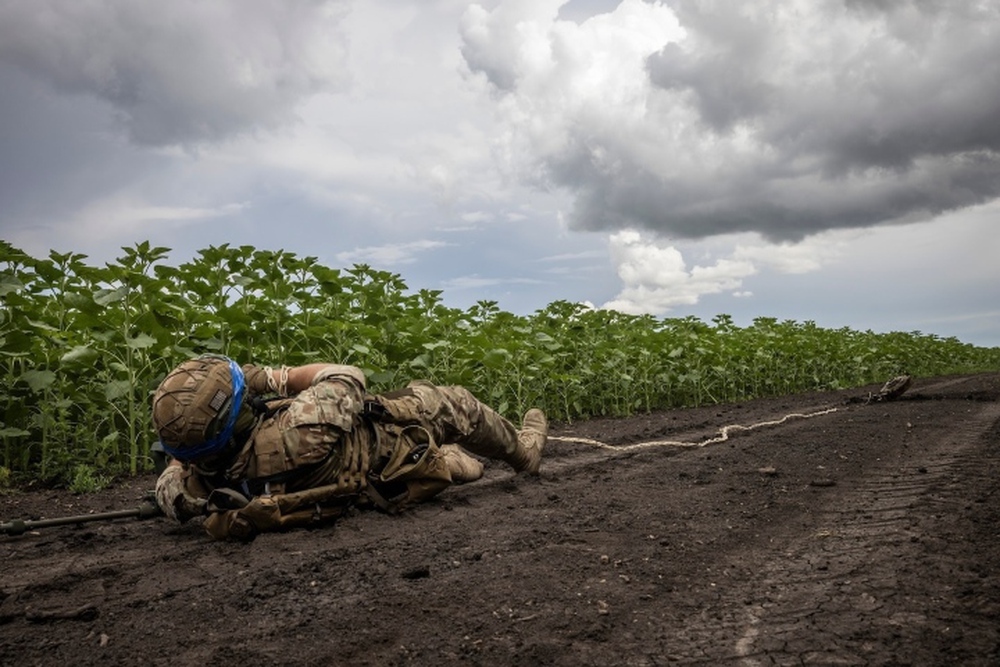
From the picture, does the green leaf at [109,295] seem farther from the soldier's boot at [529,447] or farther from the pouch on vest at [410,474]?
the soldier's boot at [529,447]

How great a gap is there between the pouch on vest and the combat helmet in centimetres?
100

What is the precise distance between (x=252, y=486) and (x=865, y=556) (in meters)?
3.17

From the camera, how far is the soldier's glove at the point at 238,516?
4109 millimetres

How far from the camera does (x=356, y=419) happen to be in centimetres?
464

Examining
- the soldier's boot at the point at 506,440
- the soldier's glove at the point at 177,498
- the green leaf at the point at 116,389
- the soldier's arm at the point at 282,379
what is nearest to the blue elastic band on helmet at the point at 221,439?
the soldier's glove at the point at 177,498

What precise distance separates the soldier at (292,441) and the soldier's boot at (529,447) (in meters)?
0.59

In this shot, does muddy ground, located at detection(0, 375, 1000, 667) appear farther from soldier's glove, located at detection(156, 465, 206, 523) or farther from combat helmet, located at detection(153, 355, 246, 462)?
combat helmet, located at detection(153, 355, 246, 462)

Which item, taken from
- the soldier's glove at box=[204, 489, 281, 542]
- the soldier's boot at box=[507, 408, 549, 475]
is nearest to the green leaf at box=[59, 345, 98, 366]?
the soldier's glove at box=[204, 489, 281, 542]

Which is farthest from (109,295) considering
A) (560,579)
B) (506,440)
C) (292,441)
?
(560,579)

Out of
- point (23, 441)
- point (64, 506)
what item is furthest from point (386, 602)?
point (23, 441)

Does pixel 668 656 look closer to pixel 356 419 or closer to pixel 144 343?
pixel 356 419

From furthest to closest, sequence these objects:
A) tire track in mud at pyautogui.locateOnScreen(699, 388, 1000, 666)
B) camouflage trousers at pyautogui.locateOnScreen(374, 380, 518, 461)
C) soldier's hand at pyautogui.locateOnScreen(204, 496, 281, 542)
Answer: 1. camouflage trousers at pyautogui.locateOnScreen(374, 380, 518, 461)
2. soldier's hand at pyautogui.locateOnScreen(204, 496, 281, 542)
3. tire track in mud at pyautogui.locateOnScreen(699, 388, 1000, 666)

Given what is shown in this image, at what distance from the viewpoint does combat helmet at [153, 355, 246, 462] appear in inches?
153

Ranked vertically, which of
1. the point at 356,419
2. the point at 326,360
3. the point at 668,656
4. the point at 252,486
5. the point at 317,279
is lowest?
the point at 668,656
